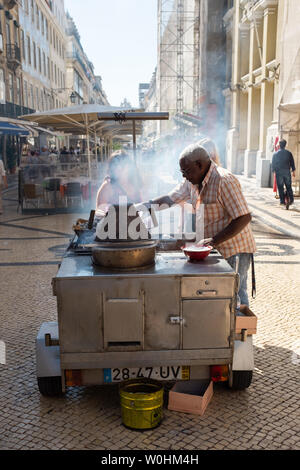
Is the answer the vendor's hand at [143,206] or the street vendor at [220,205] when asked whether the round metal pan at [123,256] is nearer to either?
the street vendor at [220,205]

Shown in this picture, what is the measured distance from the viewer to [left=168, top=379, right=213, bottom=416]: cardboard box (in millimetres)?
3084

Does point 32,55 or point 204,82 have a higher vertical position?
point 32,55

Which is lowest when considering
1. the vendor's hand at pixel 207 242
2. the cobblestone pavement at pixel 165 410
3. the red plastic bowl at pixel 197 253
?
the cobblestone pavement at pixel 165 410

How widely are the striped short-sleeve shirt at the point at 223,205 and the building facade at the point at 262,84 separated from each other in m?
11.1

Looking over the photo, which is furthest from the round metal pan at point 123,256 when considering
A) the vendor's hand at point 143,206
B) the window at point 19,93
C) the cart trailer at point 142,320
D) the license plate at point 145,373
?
the window at point 19,93

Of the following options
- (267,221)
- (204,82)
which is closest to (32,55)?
(204,82)

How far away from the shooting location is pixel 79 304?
9.34ft

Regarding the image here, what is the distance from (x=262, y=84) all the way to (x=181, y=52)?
26.8 m

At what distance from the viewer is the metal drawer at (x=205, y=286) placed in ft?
9.43

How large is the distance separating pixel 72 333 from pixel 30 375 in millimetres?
1036

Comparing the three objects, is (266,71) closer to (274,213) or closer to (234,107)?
(234,107)

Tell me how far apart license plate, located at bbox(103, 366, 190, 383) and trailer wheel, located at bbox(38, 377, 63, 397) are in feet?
1.37

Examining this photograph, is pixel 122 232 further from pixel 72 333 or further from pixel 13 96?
pixel 13 96
